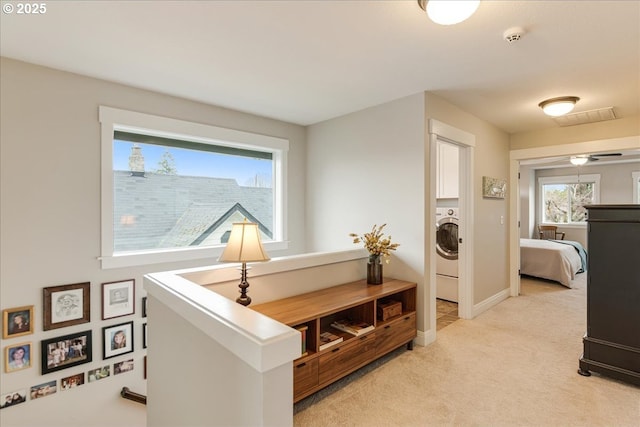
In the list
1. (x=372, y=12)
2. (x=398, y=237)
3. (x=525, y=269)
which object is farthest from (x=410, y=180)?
(x=525, y=269)

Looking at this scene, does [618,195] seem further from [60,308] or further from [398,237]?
[60,308]

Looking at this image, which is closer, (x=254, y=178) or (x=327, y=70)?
(x=327, y=70)

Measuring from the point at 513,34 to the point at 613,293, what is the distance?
6.63 ft

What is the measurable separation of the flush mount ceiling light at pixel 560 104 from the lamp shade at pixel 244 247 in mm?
3178

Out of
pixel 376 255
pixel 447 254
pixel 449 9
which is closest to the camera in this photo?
pixel 449 9

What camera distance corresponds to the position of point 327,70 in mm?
2535

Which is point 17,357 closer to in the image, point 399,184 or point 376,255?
point 376,255

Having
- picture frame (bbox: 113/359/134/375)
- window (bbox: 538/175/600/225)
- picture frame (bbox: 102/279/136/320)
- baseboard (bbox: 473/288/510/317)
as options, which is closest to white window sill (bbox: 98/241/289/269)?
picture frame (bbox: 102/279/136/320)

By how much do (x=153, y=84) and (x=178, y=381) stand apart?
2.52 metres

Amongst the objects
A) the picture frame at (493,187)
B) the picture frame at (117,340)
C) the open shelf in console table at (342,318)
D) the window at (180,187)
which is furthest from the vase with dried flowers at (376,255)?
the picture frame at (117,340)

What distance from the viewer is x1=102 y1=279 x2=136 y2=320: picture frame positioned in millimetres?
2703

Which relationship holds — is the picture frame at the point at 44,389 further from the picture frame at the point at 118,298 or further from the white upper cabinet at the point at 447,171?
the white upper cabinet at the point at 447,171

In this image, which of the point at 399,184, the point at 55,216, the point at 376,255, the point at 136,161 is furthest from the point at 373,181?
the point at 55,216

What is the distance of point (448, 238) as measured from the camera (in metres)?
4.38
